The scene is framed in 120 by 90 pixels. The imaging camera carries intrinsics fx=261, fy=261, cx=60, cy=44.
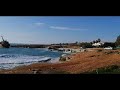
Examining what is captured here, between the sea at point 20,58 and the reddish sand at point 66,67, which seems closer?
the reddish sand at point 66,67

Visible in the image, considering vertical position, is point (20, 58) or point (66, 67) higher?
point (66, 67)

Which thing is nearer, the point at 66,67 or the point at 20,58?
the point at 66,67

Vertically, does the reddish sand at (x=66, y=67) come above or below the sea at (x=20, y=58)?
above

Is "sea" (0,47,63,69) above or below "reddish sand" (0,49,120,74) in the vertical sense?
below

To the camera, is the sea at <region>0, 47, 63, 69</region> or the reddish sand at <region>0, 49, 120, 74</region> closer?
the reddish sand at <region>0, 49, 120, 74</region>
